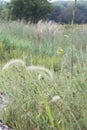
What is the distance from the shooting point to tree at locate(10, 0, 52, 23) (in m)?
27.8

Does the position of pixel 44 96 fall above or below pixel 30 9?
below

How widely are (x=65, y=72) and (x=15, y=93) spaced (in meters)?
0.48

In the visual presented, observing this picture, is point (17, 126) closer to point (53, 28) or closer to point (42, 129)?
point (42, 129)

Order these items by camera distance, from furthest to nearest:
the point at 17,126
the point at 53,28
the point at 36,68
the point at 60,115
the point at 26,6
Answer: the point at 26,6, the point at 53,28, the point at 17,126, the point at 60,115, the point at 36,68

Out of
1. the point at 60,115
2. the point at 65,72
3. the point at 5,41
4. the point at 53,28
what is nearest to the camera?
the point at 60,115

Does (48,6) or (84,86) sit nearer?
(84,86)

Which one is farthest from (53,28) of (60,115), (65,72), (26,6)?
(26,6)

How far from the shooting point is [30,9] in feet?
91.4

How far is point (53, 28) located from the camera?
1192 centimetres

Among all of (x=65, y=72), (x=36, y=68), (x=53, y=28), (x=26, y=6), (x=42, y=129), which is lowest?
(x=42, y=129)

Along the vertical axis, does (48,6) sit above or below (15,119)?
above

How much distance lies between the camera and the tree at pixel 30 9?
91.4 ft

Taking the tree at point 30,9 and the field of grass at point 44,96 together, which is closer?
the field of grass at point 44,96

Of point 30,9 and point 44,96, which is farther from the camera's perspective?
point 30,9
